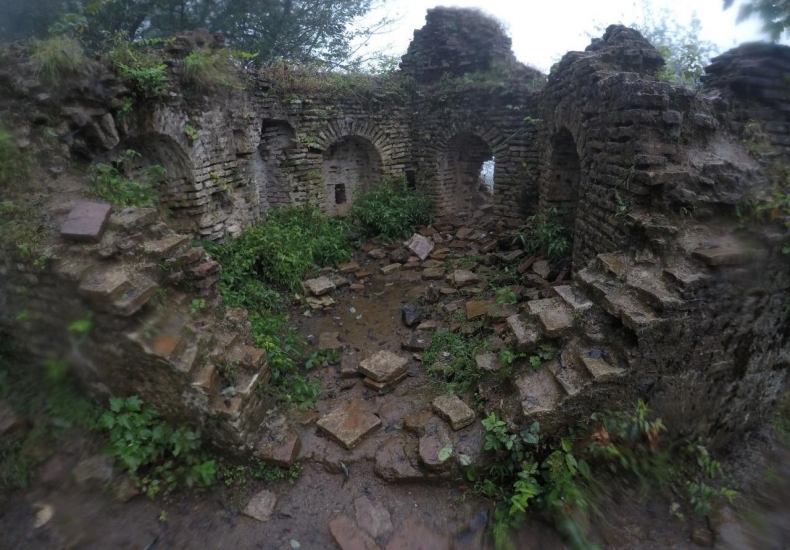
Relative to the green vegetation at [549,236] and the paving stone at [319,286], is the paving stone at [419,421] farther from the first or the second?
the green vegetation at [549,236]

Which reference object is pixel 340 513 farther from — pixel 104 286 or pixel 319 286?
pixel 319 286

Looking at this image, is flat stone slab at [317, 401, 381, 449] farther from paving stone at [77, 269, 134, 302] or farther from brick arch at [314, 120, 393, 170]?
brick arch at [314, 120, 393, 170]

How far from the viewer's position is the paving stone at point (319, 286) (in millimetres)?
6160

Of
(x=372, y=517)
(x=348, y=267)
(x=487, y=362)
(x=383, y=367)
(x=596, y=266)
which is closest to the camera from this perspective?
(x=372, y=517)

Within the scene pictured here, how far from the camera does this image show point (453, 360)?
4281 mm

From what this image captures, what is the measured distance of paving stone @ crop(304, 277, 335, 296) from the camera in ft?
20.2

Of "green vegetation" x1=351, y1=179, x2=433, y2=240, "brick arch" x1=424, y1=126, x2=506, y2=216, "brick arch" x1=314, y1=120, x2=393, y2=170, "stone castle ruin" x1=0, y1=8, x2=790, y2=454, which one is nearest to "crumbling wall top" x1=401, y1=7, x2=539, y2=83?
"brick arch" x1=424, y1=126, x2=506, y2=216

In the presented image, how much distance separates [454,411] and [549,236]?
→ 150 inches

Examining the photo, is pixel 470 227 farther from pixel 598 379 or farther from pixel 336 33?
pixel 336 33

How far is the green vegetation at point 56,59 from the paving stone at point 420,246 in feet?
17.1

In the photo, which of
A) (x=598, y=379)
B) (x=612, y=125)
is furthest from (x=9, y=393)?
(x=612, y=125)

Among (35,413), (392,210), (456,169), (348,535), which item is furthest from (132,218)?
(456,169)

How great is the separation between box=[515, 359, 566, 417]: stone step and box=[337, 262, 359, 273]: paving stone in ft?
14.2

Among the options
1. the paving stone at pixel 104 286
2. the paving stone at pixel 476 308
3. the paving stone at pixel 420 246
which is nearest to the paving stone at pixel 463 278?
the paving stone at pixel 476 308
